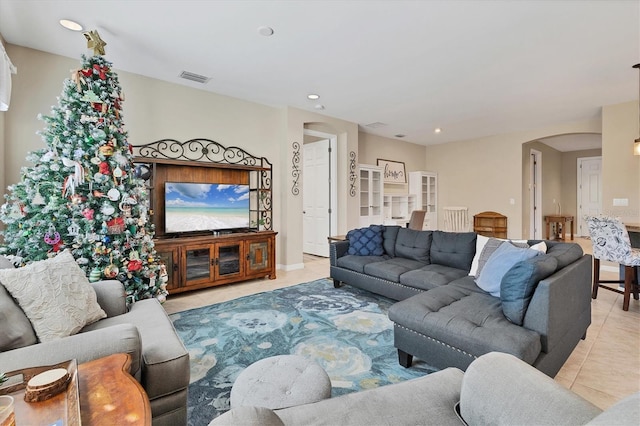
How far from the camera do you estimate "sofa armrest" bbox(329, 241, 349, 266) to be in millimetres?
3959

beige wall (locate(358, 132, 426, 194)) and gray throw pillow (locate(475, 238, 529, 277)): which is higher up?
beige wall (locate(358, 132, 426, 194))

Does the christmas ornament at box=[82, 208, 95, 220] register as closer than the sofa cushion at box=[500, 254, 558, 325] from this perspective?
No

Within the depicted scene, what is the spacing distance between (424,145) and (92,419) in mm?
8624

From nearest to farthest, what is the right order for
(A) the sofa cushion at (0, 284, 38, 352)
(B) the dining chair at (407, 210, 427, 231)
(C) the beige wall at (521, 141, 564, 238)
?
(A) the sofa cushion at (0, 284, 38, 352), (B) the dining chair at (407, 210, 427, 231), (C) the beige wall at (521, 141, 564, 238)

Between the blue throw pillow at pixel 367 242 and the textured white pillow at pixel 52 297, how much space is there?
281cm

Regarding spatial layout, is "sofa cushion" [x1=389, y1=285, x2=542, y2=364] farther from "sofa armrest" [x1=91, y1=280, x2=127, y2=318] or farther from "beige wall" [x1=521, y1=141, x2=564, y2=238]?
"beige wall" [x1=521, y1=141, x2=564, y2=238]

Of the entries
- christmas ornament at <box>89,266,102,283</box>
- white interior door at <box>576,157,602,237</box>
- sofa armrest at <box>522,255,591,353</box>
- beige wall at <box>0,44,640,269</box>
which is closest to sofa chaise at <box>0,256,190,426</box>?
christmas ornament at <box>89,266,102,283</box>

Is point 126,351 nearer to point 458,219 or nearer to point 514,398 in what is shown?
point 514,398

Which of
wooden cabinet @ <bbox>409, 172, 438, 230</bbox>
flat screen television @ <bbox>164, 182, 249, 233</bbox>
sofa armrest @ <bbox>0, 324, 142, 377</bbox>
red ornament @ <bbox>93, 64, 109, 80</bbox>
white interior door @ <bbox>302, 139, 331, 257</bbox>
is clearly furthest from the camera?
wooden cabinet @ <bbox>409, 172, 438, 230</bbox>

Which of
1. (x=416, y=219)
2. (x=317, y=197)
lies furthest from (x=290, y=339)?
(x=317, y=197)

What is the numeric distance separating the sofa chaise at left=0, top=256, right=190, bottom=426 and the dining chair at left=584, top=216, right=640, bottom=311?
13.6 feet

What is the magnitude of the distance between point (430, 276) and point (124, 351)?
99.0 inches

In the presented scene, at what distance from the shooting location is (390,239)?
3939mm

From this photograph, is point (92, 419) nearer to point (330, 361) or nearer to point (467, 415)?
point (467, 415)
